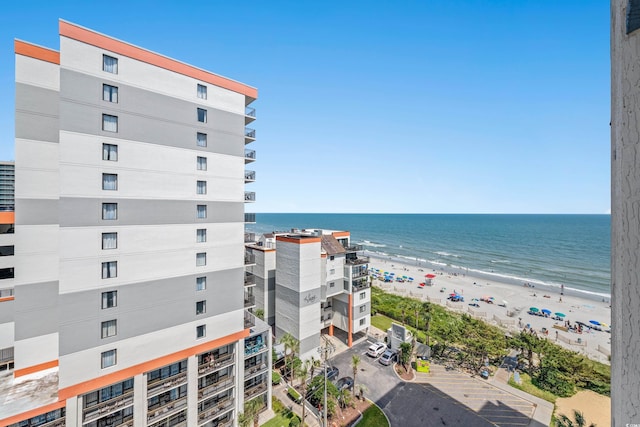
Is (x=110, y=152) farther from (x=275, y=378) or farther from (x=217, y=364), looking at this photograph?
(x=275, y=378)

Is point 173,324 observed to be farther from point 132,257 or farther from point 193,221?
point 193,221

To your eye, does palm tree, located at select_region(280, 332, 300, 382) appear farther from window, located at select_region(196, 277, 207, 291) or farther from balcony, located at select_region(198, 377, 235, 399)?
window, located at select_region(196, 277, 207, 291)

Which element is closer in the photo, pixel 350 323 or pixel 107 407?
pixel 107 407

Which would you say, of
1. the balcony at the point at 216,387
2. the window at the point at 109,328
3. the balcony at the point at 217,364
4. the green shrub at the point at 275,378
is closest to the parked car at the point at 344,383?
the green shrub at the point at 275,378

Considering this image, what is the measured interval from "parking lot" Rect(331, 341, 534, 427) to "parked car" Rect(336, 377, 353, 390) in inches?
59.2

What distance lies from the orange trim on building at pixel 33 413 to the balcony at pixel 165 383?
5133mm

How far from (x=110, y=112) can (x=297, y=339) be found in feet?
98.6

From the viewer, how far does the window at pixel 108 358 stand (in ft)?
66.7

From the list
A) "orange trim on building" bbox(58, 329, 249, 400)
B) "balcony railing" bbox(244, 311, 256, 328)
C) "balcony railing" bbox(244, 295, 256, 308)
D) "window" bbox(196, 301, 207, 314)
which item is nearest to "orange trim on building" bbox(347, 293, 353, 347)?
"balcony railing" bbox(244, 311, 256, 328)

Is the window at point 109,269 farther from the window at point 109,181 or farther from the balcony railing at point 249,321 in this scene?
the balcony railing at point 249,321

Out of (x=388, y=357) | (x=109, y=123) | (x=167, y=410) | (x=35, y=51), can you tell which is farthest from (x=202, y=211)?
(x=388, y=357)

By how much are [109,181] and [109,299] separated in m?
8.69

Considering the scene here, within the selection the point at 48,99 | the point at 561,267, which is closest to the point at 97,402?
the point at 48,99

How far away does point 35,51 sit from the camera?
21.9 m
